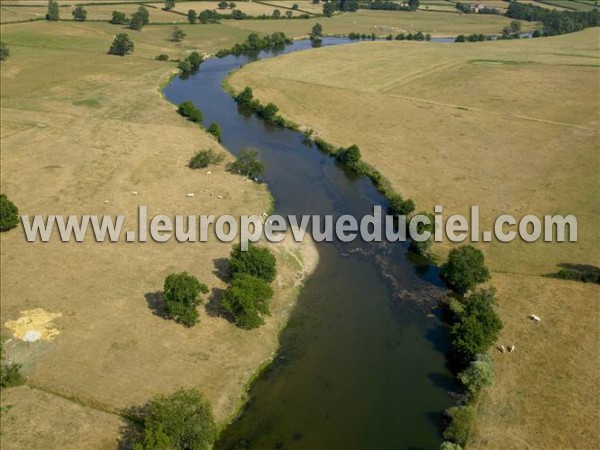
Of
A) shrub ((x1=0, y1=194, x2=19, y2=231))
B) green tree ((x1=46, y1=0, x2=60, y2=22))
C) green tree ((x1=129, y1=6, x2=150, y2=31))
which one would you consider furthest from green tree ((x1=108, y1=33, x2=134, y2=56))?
shrub ((x1=0, y1=194, x2=19, y2=231))

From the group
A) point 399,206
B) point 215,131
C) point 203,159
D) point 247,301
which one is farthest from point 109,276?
point 215,131

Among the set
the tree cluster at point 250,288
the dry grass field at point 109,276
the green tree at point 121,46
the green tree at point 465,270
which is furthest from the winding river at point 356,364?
the green tree at point 121,46

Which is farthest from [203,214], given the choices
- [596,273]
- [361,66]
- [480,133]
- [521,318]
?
[361,66]

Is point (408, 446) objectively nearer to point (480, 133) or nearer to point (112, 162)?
point (112, 162)

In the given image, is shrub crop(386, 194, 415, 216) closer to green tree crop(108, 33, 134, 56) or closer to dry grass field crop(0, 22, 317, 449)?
dry grass field crop(0, 22, 317, 449)

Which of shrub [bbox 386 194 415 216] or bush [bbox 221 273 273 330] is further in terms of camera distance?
shrub [bbox 386 194 415 216]

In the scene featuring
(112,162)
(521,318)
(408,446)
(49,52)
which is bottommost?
(408,446)

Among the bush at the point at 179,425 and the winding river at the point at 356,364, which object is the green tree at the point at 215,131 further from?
the bush at the point at 179,425
